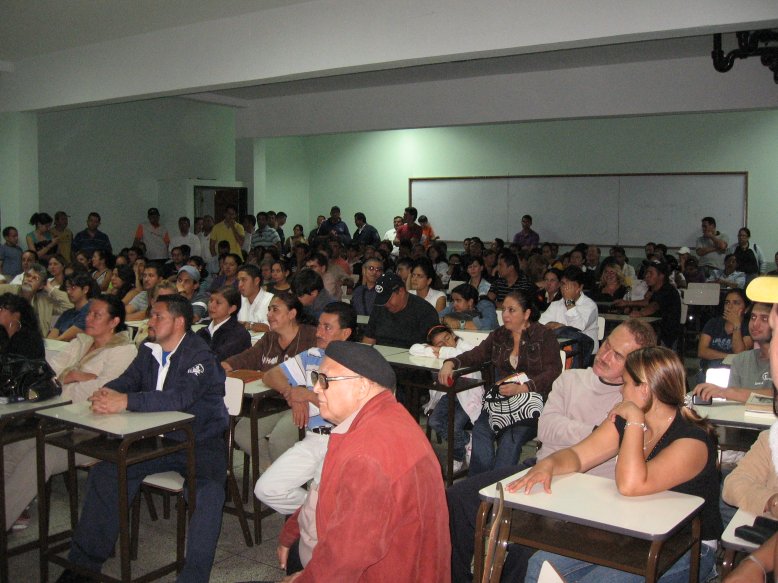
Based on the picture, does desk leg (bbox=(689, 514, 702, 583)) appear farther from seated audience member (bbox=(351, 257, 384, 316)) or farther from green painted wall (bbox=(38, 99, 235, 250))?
green painted wall (bbox=(38, 99, 235, 250))

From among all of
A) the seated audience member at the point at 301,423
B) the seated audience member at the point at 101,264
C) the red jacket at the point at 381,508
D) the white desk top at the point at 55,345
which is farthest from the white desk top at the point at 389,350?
the seated audience member at the point at 101,264

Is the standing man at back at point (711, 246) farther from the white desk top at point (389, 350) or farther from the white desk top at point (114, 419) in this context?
the white desk top at point (114, 419)

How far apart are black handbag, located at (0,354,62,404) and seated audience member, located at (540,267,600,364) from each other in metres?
3.94

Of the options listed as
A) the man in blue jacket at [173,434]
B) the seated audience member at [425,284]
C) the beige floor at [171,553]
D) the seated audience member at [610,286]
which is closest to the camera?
the man in blue jacket at [173,434]

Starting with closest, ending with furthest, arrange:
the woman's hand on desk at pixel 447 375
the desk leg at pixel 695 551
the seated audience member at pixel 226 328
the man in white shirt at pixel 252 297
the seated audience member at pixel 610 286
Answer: the desk leg at pixel 695 551
the woman's hand on desk at pixel 447 375
the seated audience member at pixel 226 328
the man in white shirt at pixel 252 297
the seated audience member at pixel 610 286

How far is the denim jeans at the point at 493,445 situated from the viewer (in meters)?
4.02

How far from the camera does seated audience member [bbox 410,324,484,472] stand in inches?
183

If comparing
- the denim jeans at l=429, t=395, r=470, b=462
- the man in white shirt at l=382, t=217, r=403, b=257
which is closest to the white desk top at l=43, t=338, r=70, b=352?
the denim jeans at l=429, t=395, r=470, b=462

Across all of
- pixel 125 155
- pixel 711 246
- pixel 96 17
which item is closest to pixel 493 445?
pixel 96 17

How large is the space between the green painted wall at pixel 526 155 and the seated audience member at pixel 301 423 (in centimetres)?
992

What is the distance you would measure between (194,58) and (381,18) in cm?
245

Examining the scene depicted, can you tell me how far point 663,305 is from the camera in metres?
7.71

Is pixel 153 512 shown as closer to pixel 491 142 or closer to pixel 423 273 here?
pixel 423 273

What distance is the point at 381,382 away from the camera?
6.90 feet
